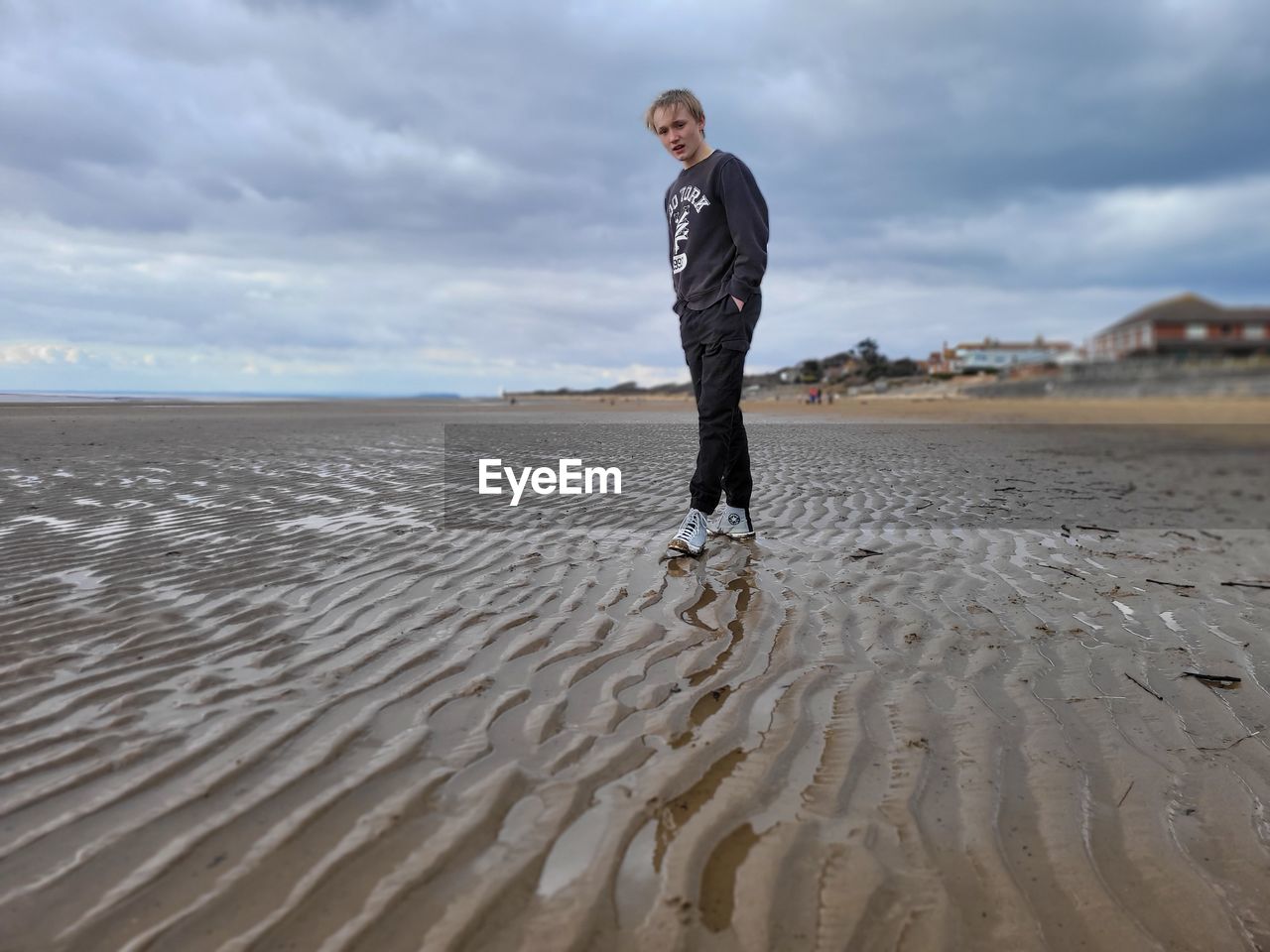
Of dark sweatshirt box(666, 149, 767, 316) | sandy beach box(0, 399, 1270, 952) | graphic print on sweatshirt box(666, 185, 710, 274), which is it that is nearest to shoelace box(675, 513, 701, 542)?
sandy beach box(0, 399, 1270, 952)

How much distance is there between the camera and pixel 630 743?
7.23 feet

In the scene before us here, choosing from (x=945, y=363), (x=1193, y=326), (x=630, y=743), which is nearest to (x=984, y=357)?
(x=945, y=363)

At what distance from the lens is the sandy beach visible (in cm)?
154

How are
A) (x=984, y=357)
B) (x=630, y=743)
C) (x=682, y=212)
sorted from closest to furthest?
(x=630, y=743), (x=682, y=212), (x=984, y=357)

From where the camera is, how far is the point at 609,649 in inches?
117

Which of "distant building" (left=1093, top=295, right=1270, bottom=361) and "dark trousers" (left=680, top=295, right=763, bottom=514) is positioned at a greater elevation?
"distant building" (left=1093, top=295, right=1270, bottom=361)

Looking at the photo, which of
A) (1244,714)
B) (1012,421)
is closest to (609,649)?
(1244,714)

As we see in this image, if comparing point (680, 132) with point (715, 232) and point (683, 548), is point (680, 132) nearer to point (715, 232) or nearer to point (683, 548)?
point (715, 232)

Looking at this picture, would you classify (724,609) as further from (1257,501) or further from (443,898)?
(1257,501)

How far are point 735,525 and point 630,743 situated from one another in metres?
3.13

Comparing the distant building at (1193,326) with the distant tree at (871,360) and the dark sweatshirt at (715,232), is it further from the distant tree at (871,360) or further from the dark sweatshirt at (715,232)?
the distant tree at (871,360)

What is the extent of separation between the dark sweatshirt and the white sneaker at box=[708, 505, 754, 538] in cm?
141

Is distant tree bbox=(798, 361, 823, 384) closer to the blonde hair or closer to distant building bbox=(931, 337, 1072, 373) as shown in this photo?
distant building bbox=(931, 337, 1072, 373)

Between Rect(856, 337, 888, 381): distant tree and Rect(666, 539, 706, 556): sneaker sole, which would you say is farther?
Rect(856, 337, 888, 381): distant tree
